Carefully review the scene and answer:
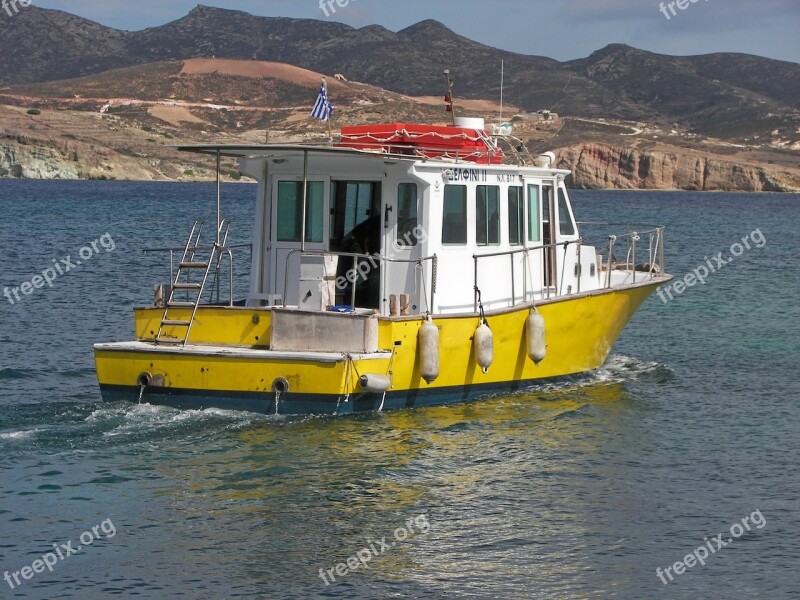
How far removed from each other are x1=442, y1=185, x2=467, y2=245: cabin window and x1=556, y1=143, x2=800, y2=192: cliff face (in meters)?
121

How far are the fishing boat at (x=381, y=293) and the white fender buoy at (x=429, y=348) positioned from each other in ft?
0.07

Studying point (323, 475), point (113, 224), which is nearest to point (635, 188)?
point (113, 224)

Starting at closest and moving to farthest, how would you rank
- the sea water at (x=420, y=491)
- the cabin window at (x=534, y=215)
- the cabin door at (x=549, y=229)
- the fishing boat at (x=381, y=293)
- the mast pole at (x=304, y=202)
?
the sea water at (x=420, y=491)
the fishing boat at (x=381, y=293)
the mast pole at (x=304, y=202)
the cabin window at (x=534, y=215)
the cabin door at (x=549, y=229)

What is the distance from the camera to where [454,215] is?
1734 cm

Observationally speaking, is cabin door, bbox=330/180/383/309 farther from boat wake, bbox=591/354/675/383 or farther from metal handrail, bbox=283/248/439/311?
boat wake, bbox=591/354/675/383

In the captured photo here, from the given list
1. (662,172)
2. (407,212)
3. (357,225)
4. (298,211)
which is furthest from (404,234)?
(662,172)

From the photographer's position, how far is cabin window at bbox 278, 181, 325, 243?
17312mm

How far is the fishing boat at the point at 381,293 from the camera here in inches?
616

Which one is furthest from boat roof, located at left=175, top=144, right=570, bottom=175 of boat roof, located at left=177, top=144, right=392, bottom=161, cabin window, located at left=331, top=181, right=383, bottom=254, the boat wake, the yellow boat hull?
the boat wake

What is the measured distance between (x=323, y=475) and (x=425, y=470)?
1.20m

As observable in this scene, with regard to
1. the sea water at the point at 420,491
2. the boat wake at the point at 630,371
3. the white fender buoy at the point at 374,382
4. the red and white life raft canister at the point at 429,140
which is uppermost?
the red and white life raft canister at the point at 429,140

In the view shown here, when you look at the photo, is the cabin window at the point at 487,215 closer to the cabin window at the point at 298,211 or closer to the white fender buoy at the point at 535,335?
the white fender buoy at the point at 535,335

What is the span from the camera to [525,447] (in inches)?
609

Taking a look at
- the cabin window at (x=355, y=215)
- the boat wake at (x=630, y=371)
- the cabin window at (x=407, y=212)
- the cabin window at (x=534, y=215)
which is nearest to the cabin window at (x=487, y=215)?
the cabin window at (x=534, y=215)
